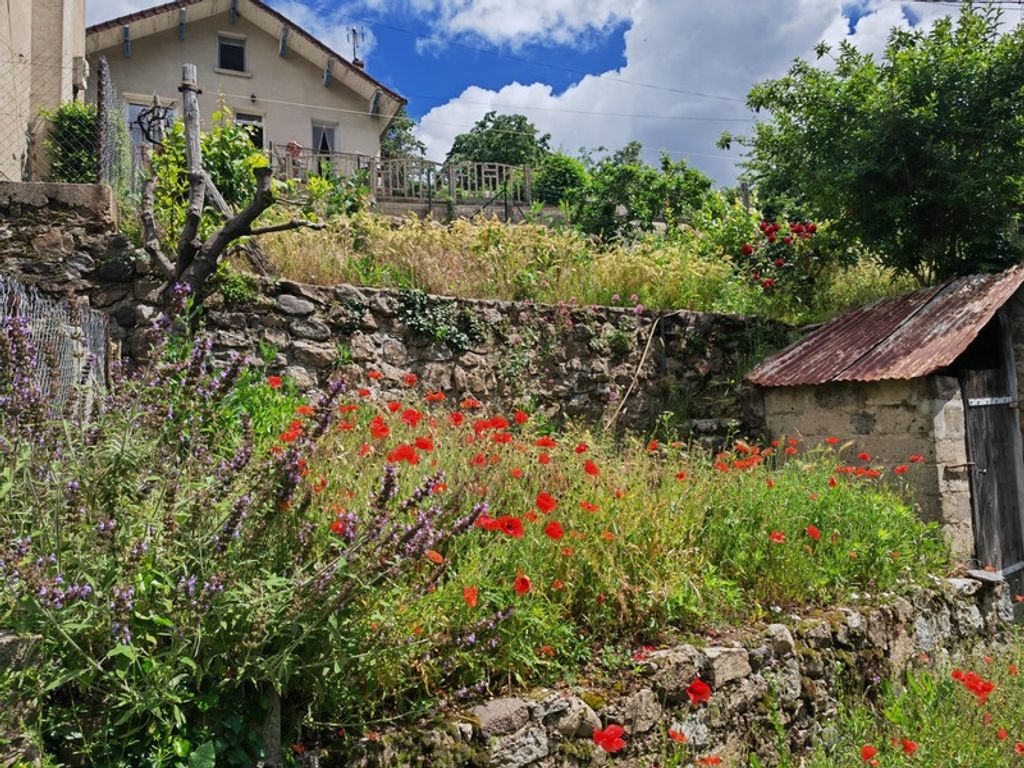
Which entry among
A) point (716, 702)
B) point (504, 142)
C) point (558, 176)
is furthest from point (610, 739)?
point (504, 142)

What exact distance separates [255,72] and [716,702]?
19.1m

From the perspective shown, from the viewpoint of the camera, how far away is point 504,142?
3578cm

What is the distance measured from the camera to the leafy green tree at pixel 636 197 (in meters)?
13.6

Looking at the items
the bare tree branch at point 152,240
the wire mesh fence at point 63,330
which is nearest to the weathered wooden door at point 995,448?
the bare tree branch at point 152,240

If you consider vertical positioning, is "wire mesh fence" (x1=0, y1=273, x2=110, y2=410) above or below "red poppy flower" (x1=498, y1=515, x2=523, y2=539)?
above

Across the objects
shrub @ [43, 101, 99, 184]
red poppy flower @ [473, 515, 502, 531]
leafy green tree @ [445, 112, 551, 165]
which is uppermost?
leafy green tree @ [445, 112, 551, 165]

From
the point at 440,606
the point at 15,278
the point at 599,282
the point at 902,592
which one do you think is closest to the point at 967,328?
the point at 902,592

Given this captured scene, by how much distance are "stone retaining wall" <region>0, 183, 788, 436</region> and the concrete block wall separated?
1.19 meters

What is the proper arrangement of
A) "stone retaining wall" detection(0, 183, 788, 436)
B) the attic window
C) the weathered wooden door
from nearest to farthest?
"stone retaining wall" detection(0, 183, 788, 436) → the weathered wooden door → the attic window

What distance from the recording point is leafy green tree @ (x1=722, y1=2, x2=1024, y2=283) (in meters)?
7.89

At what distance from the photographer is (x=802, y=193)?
948 cm

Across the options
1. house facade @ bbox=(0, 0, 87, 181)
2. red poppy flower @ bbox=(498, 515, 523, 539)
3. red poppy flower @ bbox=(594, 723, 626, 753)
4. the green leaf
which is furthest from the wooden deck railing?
the green leaf

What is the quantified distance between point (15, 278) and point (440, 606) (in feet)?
16.0

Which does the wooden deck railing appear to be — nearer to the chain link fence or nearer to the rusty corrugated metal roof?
the chain link fence
